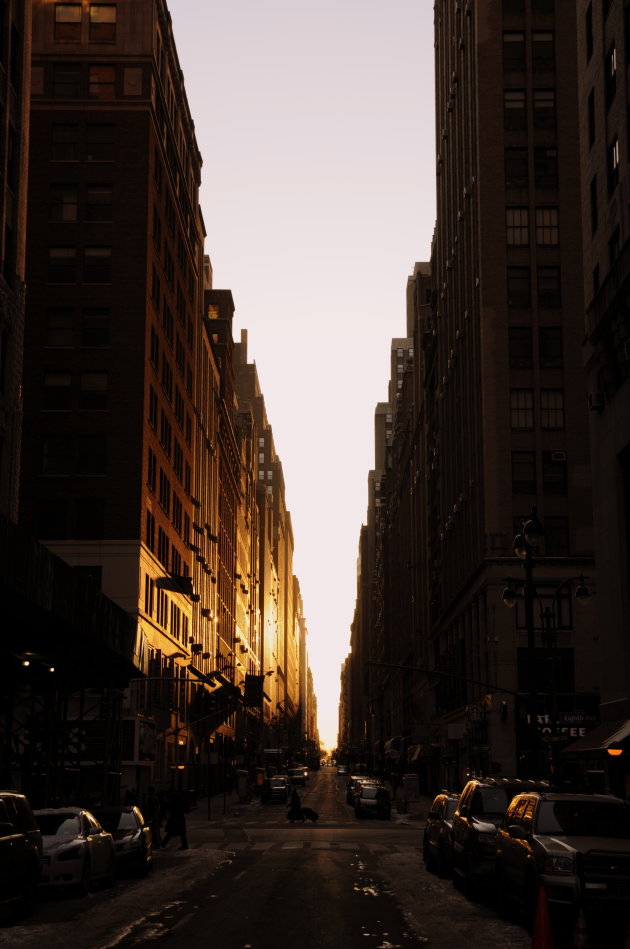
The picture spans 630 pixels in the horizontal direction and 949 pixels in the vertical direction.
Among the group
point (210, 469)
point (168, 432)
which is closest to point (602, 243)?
point (168, 432)

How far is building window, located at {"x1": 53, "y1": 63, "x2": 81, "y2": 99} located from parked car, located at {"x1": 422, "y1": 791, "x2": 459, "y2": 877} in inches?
2021

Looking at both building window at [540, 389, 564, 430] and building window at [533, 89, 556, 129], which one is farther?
building window at [533, 89, 556, 129]

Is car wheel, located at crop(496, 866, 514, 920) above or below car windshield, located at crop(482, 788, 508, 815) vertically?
below

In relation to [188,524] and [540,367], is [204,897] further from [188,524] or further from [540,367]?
[188,524]

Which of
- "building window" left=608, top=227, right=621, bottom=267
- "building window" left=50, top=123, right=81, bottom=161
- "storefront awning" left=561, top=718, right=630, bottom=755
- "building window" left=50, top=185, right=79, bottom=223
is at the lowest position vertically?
"storefront awning" left=561, top=718, right=630, bottom=755

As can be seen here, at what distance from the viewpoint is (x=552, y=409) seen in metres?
70.0

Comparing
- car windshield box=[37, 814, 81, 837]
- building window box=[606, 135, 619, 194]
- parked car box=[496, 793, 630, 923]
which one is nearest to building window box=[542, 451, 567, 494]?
building window box=[606, 135, 619, 194]

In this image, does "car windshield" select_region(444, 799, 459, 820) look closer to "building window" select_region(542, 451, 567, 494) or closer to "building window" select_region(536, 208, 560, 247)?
"building window" select_region(542, 451, 567, 494)

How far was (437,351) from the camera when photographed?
99938 mm

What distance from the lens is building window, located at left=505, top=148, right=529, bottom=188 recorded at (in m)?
72.9

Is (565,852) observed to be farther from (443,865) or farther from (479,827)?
(443,865)

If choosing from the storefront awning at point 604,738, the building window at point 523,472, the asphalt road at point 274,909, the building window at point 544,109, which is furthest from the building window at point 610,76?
the building window at point 544,109

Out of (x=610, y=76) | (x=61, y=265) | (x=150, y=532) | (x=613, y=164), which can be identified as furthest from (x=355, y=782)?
(x=610, y=76)

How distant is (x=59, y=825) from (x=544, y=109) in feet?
193
